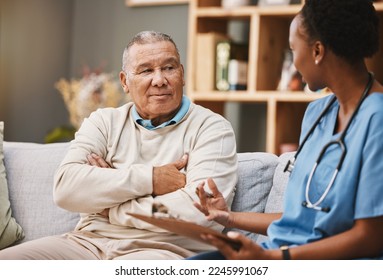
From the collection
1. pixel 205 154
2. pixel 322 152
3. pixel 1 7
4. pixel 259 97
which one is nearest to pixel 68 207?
pixel 205 154

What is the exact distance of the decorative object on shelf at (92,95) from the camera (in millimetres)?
3473

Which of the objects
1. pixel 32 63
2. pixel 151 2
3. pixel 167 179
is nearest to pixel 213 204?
pixel 167 179

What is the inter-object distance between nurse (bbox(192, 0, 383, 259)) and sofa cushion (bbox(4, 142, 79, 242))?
90cm

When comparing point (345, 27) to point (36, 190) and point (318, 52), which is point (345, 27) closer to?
point (318, 52)

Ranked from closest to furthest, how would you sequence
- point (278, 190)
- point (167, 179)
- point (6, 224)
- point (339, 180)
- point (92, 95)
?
1. point (339, 180)
2. point (167, 179)
3. point (278, 190)
4. point (6, 224)
5. point (92, 95)

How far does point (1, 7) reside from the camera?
3.62 meters

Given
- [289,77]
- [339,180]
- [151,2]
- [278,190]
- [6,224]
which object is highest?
[151,2]

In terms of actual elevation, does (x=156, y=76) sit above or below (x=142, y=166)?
above

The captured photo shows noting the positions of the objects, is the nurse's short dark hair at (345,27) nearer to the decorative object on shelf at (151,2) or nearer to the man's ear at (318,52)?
the man's ear at (318,52)

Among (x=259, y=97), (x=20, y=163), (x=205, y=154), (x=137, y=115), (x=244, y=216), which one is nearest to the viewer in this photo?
(x=244, y=216)

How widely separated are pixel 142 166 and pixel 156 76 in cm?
24

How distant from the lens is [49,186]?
212 centimetres
